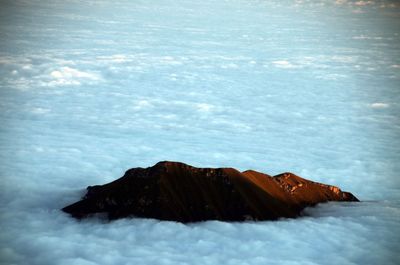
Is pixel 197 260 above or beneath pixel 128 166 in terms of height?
beneath

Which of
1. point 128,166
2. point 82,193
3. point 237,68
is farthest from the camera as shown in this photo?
point 237,68

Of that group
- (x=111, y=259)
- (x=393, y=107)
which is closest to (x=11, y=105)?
(x=111, y=259)

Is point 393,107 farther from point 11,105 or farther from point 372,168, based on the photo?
point 11,105

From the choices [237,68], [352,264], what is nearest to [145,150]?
[352,264]

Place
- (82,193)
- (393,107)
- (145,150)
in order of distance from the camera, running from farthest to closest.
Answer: (393,107) → (145,150) → (82,193)

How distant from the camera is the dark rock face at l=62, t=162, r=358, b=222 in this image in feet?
62.1

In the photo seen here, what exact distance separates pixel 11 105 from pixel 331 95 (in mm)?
34796

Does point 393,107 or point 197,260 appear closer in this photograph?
point 197,260

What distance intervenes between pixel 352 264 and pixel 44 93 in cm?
3768

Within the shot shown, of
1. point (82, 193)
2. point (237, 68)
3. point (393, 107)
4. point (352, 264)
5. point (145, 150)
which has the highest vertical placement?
point (237, 68)

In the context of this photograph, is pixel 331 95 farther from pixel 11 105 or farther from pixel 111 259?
pixel 111 259

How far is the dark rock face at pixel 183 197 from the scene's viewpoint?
1894 cm

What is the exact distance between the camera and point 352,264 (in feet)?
55.6

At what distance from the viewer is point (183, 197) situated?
19250 millimetres
